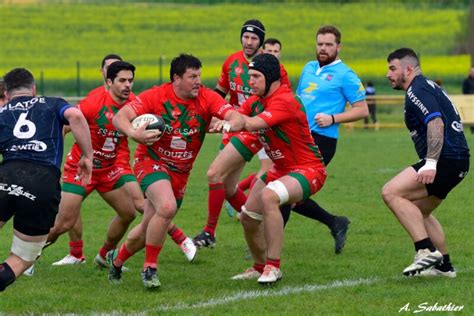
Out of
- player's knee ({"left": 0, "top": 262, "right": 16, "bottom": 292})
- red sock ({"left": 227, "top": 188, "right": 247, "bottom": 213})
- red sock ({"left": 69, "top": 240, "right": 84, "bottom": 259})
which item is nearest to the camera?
player's knee ({"left": 0, "top": 262, "right": 16, "bottom": 292})

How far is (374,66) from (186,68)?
144 feet

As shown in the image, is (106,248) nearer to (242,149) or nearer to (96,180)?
(96,180)

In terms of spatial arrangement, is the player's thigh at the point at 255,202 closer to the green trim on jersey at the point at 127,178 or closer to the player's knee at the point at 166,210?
the player's knee at the point at 166,210

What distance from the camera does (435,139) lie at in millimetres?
8484

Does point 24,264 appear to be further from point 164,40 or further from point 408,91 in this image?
point 164,40

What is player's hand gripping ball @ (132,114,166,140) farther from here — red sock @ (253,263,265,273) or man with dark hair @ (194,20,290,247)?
red sock @ (253,263,265,273)

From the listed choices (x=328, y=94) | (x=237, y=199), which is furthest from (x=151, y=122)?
(x=328, y=94)

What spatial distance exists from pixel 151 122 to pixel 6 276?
72.4 inches

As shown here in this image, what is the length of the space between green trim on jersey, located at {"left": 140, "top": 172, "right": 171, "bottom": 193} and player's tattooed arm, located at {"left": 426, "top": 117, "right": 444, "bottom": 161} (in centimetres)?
224

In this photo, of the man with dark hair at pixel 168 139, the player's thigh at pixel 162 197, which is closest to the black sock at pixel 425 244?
the man with dark hair at pixel 168 139

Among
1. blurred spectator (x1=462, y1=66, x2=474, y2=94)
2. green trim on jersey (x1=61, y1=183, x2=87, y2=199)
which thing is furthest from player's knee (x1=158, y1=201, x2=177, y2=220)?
blurred spectator (x1=462, y1=66, x2=474, y2=94)

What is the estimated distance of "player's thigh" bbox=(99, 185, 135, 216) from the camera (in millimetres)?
9969

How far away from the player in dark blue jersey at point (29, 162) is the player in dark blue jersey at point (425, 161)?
107 inches

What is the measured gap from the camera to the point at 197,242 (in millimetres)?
10883
